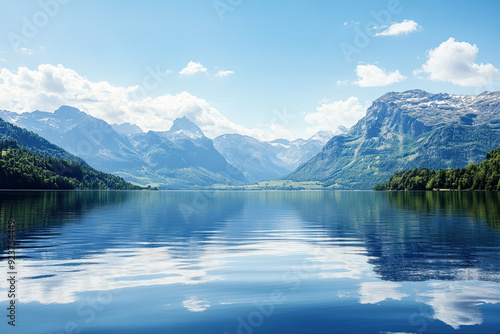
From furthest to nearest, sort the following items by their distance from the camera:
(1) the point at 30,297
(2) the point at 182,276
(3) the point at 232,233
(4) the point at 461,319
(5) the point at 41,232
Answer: (3) the point at 232,233 < (5) the point at 41,232 < (2) the point at 182,276 < (1) the point at 30,297 < (4) the point at 461,319

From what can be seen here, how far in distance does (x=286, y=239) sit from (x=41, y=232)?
3088 centimetres

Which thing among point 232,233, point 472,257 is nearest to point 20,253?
point 232,233

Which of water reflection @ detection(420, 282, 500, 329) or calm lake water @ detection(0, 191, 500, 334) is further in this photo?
water reflection @ detection(420, 282, 500, 329)

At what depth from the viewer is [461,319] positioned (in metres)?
18.9

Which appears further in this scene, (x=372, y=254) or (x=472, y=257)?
(x=372, y=254)

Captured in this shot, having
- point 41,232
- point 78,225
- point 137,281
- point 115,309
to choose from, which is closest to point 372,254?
point 137,281

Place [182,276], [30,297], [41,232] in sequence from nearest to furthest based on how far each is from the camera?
[30,297], [182,276], [41,232]

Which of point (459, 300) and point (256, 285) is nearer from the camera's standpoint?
point (459, 300)

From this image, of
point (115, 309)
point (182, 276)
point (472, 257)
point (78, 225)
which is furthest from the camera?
point (78, 225)

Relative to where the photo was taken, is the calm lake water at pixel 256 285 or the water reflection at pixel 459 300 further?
the water reflection at pixel 459 300

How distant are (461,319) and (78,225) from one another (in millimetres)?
56392

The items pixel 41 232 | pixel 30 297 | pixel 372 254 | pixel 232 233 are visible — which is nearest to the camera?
pixel 30 297

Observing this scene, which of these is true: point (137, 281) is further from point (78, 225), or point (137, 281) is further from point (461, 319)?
point (78, 225)

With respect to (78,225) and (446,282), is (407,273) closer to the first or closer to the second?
(446,282)
